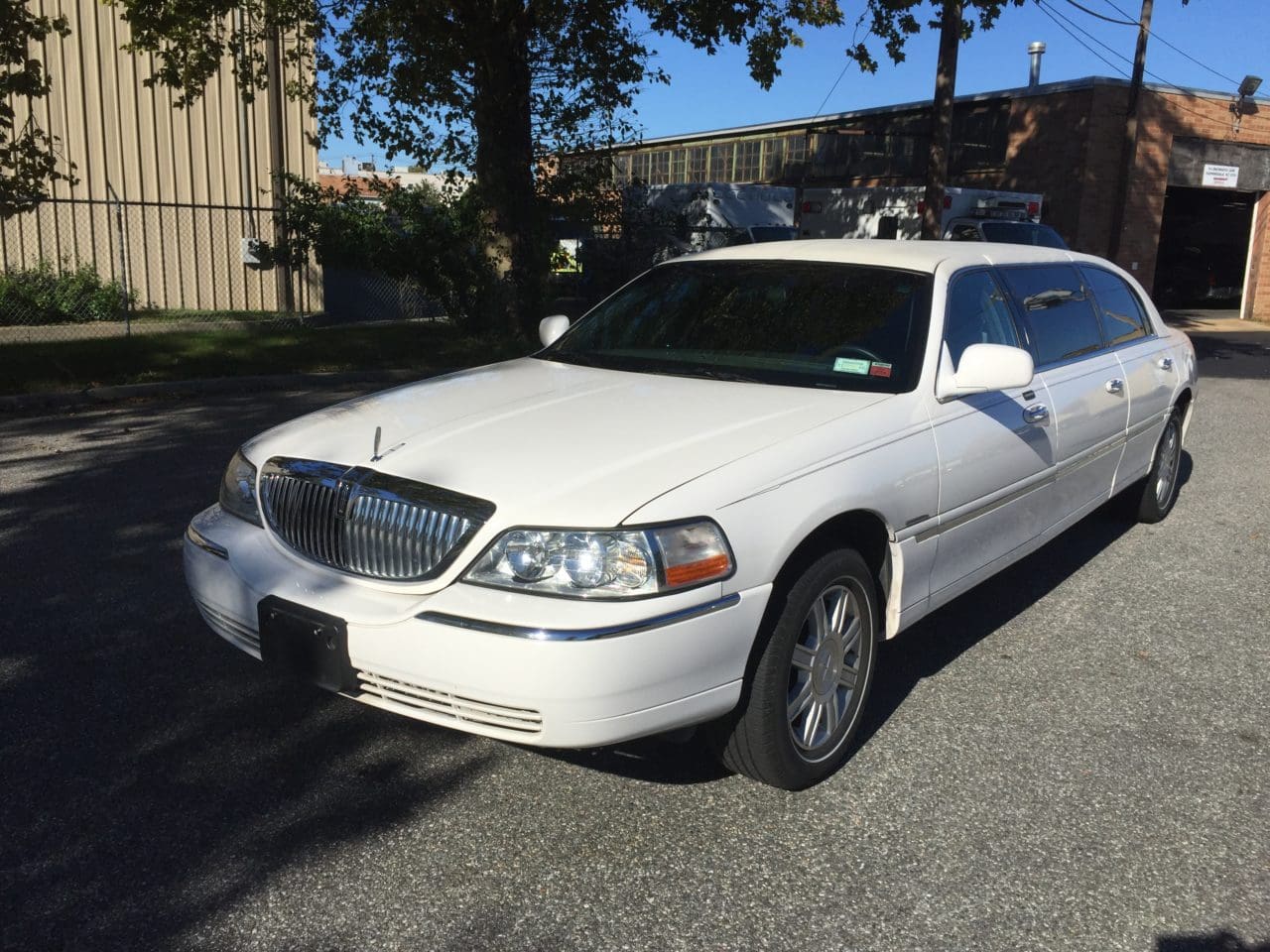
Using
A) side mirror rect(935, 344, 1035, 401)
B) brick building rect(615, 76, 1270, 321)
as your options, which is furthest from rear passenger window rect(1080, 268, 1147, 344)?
brick building rect(615, 76, 1270, 321)

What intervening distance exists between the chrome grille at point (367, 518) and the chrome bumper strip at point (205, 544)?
0.62 ft

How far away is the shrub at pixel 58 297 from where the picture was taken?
15742 mm

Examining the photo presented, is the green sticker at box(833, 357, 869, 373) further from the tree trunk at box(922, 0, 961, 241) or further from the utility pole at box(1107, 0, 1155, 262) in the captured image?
the utility pole at box(1107, 0, 1155, 262)

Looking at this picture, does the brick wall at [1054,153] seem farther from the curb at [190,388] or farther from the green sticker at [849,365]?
the green sticker at [849,365]

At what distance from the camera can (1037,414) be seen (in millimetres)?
4527

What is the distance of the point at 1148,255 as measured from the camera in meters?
29.9

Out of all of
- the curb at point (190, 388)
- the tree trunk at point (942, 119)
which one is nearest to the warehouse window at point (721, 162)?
the tree trunk at point (942, 119)

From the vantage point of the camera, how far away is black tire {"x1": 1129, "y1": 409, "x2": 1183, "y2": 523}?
6.51 meters

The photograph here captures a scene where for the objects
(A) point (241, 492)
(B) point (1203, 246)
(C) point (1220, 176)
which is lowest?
(A) point (241, 492)

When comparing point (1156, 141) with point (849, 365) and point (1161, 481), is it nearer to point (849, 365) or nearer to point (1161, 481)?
point (1161, 481)

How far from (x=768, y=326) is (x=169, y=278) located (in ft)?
55.5

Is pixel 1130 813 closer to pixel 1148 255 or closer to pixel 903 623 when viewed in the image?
pixel 903 623

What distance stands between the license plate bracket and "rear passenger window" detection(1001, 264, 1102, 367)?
314cm

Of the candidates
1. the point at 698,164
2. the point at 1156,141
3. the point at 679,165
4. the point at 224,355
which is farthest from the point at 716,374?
the point at 679,165
